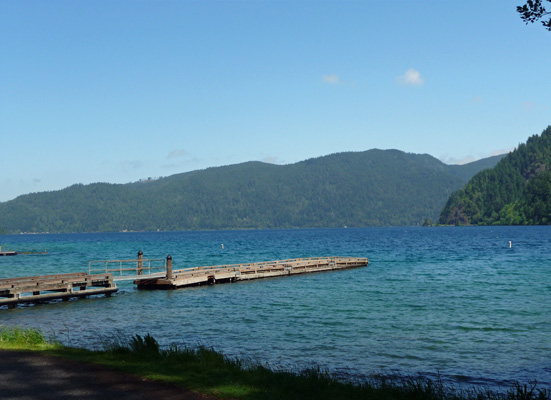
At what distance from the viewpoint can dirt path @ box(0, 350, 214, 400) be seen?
38.3ft

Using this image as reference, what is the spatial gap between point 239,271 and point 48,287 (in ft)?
65.2

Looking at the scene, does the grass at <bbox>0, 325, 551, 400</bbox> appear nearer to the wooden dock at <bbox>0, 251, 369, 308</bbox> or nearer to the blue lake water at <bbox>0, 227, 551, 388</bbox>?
the blue lake water at <bbox>0, 227, 551, 388</bbox>

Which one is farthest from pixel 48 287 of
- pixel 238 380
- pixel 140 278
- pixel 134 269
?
pixel 238 380

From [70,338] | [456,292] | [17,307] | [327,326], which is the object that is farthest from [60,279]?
[456,292]

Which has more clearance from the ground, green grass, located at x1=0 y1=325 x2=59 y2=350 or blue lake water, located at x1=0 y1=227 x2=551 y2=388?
green grass, located at x1=0 y1=325 x2=59 y2=350

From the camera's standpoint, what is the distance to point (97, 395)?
38.3 feet

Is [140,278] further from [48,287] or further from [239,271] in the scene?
[239,271]

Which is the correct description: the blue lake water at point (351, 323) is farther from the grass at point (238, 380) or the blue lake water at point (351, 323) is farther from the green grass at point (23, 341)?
the green grass at point (23, 341)

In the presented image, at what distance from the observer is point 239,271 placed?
53.1 meters

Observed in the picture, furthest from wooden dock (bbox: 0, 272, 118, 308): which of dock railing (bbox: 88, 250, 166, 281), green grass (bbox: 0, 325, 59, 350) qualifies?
green grass (bbox: 0, 325, 59, 350)

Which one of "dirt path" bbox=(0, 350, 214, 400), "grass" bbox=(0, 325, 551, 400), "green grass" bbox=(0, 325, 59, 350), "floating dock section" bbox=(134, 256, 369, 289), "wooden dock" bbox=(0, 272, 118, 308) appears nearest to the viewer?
"dirt path" bbox=(0, 350, 214, 400)

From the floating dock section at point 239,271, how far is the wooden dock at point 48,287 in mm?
5229

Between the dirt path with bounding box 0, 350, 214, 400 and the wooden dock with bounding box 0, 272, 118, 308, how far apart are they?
2185cm

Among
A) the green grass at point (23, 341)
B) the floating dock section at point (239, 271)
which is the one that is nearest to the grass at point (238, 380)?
the green grass at point (23, 341)
